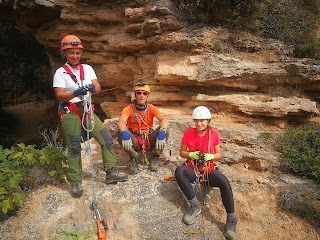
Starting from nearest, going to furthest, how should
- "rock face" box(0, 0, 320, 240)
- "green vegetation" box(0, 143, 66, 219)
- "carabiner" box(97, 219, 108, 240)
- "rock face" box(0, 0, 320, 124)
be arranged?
"carabiner" box(97, 219, 108, 240)
"green vegetation" box(0, 143, 66, 219)
"rock face" box(0, 0, 320, 240)
"rock face" box(0, 0, 320, 124)

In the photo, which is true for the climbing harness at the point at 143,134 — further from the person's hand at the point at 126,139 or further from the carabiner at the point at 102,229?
the carabiner at the point at 102,229

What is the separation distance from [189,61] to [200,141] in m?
3.28

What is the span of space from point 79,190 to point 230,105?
386 centimetres

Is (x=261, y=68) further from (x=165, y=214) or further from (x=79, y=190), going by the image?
(x=79, y=190)

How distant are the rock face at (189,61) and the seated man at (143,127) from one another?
2096 millimetres

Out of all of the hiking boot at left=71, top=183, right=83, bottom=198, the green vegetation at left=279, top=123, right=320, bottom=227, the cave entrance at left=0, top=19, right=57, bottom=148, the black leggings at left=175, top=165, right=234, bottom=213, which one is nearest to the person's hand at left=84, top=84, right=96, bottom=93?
the hiking boot at left=71, top=183, right=83, bottom=198

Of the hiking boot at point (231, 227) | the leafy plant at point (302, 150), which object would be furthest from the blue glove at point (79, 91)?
the leafy plant at point (302, 150)

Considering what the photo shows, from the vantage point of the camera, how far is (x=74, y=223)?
3.92 m

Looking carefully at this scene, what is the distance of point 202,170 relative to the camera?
13.5ft

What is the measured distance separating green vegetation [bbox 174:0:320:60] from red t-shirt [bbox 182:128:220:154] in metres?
4.01

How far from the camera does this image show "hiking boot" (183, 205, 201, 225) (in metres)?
3.99

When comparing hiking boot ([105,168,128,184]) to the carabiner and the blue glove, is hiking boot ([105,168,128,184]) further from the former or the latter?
the blue glove

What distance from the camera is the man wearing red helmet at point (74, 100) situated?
4.14 metres

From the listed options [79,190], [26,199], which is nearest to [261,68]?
[79,190]
